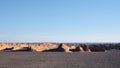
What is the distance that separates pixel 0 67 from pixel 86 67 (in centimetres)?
594

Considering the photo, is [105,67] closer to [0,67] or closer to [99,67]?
[99,67]

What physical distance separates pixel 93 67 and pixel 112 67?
4.50 ft

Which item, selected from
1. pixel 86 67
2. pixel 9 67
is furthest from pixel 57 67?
pixel 9 67

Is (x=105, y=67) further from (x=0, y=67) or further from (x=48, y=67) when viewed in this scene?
(x=0, y=67)

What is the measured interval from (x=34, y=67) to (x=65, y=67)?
216 cm

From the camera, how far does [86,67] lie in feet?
62.0

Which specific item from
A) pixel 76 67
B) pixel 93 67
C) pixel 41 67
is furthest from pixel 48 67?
pixel 93 67

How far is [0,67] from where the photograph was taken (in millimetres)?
18688

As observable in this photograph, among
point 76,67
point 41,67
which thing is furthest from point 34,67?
point 76,67

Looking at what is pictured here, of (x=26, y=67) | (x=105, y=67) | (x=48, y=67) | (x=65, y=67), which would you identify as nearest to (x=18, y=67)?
(x=26, y=67)

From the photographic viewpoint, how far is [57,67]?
18984 mm

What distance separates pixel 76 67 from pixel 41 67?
7.95ft

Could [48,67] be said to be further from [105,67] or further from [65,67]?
[105,67]

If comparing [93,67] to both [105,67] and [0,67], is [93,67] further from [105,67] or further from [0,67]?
[0,67]
